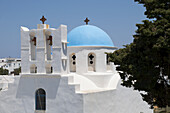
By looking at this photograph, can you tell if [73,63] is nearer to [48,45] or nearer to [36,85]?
[48,45]

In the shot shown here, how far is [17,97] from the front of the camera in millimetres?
13297

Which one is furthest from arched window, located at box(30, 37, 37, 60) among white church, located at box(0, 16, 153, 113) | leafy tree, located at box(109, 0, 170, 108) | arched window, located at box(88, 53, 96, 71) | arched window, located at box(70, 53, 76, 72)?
leafy tree, located at box(109, 0, 170, 108)

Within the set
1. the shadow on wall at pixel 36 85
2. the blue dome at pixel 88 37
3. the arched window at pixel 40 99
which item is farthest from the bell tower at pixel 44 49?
the blue dome at pixel 88 37

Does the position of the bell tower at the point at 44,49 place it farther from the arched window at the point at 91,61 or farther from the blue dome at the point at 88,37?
the arched window at the point at 91,61

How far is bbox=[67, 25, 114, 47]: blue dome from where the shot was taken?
15.5m

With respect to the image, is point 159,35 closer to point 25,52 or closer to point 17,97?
point 25,52

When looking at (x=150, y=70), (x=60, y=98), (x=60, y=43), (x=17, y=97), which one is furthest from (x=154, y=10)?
(x=17, y=97)

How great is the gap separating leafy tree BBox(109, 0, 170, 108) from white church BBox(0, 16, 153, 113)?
3.54m

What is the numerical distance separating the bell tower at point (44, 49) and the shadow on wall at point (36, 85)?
1.20 ft

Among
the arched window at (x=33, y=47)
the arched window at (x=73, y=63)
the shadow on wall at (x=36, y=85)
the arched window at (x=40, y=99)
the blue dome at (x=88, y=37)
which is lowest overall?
the arched window at (x=40, y=99)

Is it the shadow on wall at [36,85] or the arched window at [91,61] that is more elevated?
the arched window at [91,61]

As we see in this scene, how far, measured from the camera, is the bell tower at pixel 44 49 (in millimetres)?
12531

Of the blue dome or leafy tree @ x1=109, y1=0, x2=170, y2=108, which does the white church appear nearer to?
the blue dome

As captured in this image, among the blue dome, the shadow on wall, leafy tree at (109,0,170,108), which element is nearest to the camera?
leafy tree at (109,0,170,108)
